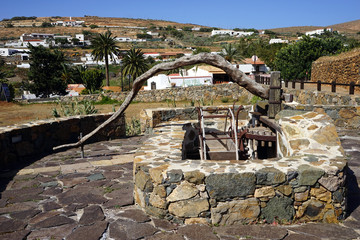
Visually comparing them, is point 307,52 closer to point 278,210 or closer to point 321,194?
point 321,194

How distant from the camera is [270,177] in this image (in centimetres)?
365

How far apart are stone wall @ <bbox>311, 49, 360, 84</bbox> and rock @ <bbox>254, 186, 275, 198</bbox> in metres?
15.7

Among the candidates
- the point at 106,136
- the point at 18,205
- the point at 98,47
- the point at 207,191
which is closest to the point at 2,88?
the point at 98,47

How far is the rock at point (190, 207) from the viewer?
372 cm

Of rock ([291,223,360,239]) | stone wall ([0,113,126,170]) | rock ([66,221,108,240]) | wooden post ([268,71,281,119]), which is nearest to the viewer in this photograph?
rock ([291,223,360,239])

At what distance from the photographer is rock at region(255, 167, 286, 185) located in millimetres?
3650

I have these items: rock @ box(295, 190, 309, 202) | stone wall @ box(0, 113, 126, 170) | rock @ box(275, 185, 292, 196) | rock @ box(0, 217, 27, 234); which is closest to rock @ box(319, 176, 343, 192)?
rock @ box(295, 190, 309, 202)

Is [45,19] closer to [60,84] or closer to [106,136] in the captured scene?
[60,84]

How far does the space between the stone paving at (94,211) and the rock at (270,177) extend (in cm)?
51

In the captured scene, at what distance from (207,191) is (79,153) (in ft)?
15.5

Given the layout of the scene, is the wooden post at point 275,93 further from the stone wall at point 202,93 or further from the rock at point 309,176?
the stone wall at point 202,93

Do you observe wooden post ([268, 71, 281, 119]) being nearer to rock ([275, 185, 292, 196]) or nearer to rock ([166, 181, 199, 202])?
rock ([275, 185, 292, 196])

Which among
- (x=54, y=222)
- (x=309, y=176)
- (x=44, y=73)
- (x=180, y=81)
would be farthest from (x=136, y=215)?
(x=44, y=73)

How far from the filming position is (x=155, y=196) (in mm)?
3914
